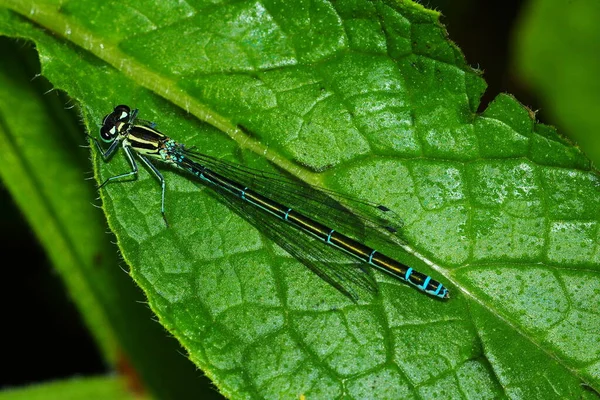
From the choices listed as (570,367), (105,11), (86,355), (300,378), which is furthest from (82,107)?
(570,367)

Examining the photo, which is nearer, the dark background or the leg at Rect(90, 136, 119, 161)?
the leg at Rect(90, 136, 119, 161)

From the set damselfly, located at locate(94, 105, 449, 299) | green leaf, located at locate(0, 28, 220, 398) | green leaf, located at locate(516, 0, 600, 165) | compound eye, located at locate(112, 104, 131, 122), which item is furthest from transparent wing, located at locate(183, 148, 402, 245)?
green leaf, located at locate(516, 0, 600, 165)

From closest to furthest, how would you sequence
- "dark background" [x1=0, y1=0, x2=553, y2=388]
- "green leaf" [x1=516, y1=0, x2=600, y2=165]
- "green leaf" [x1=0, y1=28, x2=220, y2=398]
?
"green leaf" [x1=0, y1=28, x2=220, y2=398] < "dark background" [x1=0, y1=0, x2=553, y2=388] < "green leaf" [x1=516, y1=0, x2=600, y2=165]

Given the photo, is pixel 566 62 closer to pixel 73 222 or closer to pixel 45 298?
pixel 73 222

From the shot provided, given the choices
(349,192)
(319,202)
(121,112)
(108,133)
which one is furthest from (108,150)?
(349,192)

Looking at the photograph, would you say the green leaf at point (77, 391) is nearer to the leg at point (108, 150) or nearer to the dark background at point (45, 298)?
the dark background at point (45, 298)

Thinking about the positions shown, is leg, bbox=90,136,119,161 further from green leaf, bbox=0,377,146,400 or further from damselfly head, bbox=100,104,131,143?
green leaf, bbox=0,377,146,400
